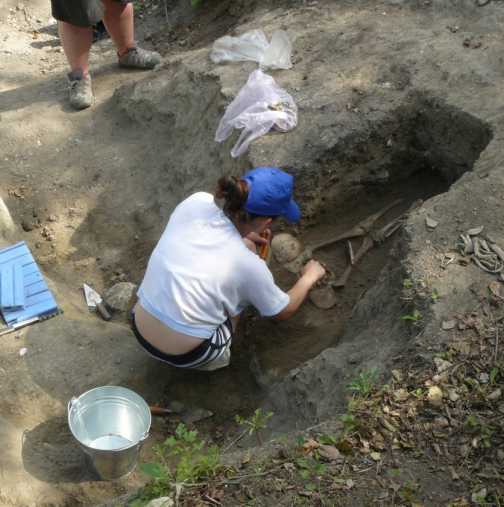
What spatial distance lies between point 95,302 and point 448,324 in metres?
2.55

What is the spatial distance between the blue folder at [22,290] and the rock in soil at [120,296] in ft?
1.42

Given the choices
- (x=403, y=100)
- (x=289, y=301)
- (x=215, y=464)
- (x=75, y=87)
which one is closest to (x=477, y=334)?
(x=289, y=301)

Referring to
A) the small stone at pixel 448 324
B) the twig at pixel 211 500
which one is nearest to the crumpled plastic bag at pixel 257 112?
the small stone at pixel 448 324

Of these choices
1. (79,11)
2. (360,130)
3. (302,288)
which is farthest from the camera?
(79,11)

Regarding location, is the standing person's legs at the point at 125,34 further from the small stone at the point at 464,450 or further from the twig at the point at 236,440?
the small stone at the point at 464,450

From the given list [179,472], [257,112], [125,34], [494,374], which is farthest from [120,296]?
[125,34]

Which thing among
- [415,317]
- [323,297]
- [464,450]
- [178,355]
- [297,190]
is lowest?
[323,297]

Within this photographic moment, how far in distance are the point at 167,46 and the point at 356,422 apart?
5.67m

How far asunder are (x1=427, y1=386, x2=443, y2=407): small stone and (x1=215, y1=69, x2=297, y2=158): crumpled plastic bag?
231 cm

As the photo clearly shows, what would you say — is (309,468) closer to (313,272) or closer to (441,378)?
(441,378)

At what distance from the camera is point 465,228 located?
3.74 metres

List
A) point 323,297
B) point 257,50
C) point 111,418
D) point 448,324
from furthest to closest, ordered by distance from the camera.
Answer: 1. point 257,50
2. point 323,297
3. point 111,418
4. point 448,324

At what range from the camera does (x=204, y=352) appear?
12.3 ft

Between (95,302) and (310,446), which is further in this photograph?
(95,302)
